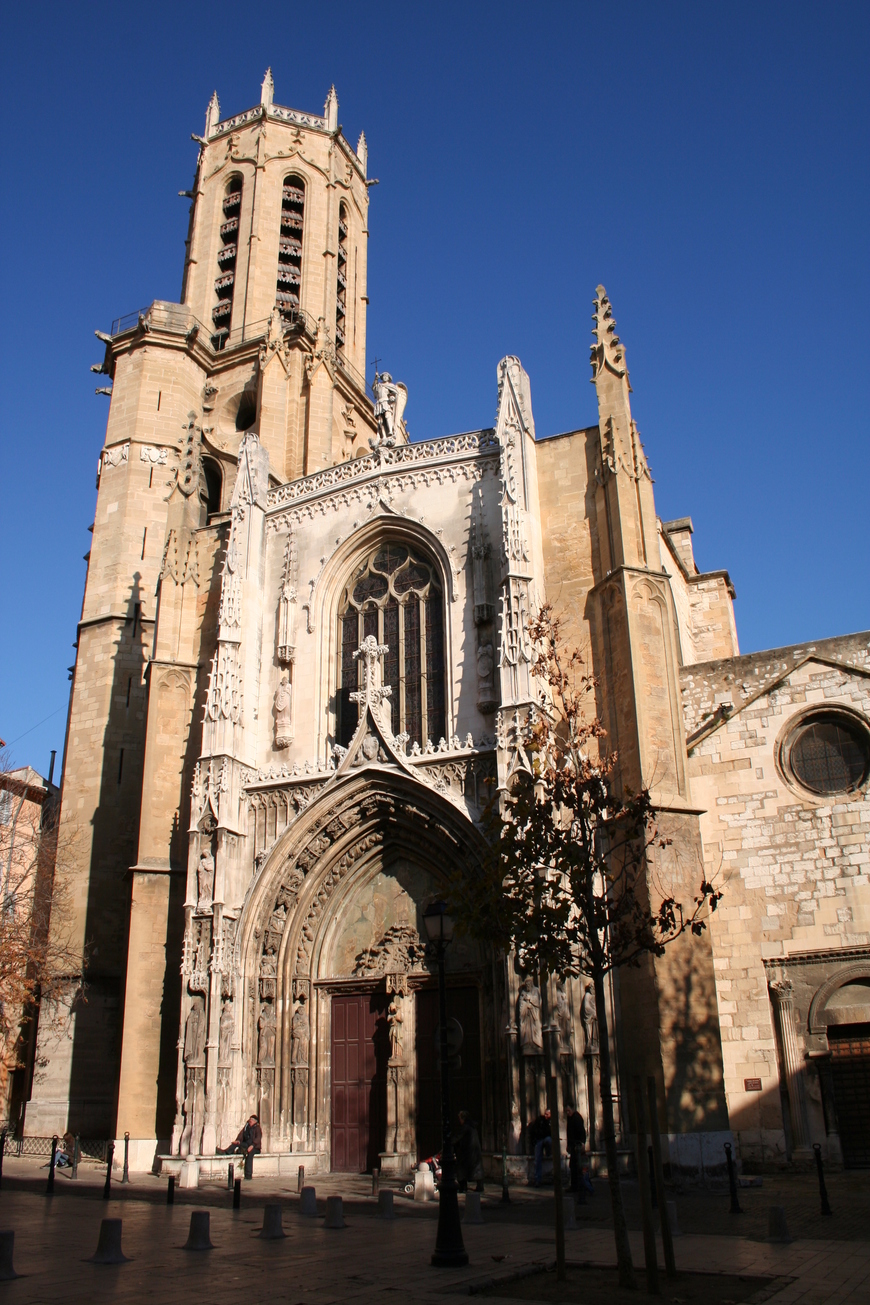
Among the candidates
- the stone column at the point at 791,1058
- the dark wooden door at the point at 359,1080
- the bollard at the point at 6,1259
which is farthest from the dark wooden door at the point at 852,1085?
the bollard at the point at 6,1259

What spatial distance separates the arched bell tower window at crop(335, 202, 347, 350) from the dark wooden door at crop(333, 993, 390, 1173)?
911 inches

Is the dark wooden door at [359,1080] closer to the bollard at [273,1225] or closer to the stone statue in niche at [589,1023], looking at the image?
the stone statue in niche at [589,1023]

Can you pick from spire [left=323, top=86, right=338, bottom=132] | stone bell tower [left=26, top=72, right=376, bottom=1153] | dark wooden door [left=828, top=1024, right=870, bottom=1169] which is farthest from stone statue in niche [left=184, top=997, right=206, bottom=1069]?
spire [left=323, top=86, right=338, bottom=132]

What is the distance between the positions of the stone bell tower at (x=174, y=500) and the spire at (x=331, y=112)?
12 centimetres

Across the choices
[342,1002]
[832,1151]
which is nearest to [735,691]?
[832,1151]

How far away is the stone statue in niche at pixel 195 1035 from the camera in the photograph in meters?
17.6

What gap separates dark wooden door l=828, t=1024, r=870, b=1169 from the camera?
1588 cm

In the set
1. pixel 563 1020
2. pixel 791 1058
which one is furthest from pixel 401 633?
pixel 791 1058

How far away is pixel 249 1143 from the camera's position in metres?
16.4

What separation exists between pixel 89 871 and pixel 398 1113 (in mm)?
9027

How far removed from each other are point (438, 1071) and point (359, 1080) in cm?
160

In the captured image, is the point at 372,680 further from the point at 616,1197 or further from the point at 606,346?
the point at 616,1197

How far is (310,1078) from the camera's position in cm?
1814

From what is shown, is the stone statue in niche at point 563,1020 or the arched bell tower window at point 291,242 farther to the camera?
the arched bell tower window at point 291,242
